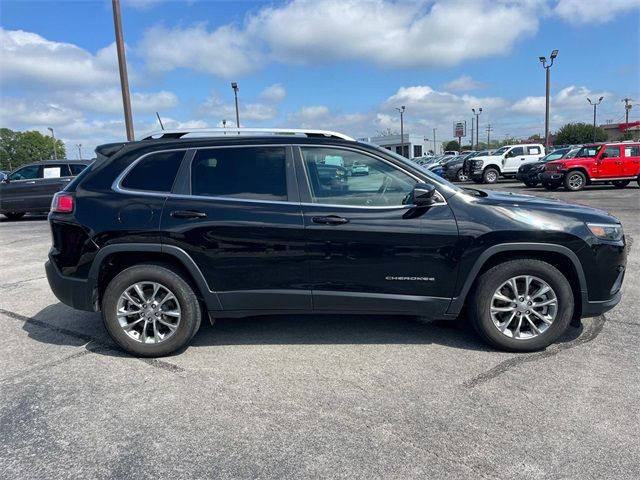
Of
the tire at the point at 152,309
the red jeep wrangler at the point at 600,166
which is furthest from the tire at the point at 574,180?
the tire at the point at 152,309

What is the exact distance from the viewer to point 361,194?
Answer: 3.89 metres

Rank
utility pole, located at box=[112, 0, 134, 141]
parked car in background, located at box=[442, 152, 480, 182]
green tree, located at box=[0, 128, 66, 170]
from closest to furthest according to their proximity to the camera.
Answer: utility pole, located at box=[112, 0, 134, 141], parked car in background, located at box=[442, 152, 480, 182], green tree, located at box=[0, 128, 66, 170]

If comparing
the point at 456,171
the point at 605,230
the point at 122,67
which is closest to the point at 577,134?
the point at 456,171

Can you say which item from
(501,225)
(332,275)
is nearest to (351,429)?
(332,275)

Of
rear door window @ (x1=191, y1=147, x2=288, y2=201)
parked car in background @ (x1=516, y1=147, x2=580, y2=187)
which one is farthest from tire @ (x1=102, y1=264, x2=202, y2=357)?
parked car in background @ (x1=516, y1=147, x2=580, y2=187)

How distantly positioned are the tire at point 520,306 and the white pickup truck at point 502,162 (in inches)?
893

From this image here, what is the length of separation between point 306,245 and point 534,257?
6.18ft

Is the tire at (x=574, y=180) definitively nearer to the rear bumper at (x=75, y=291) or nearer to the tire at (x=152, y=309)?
the tire at (x=152, y=309)

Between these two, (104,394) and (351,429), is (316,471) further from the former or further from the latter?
(104,394)

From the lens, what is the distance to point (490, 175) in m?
25.5

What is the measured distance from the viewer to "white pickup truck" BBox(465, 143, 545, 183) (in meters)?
25.3

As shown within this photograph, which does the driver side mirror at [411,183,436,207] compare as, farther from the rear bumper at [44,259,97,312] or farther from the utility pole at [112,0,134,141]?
the utility pole at [112,0,134,141]

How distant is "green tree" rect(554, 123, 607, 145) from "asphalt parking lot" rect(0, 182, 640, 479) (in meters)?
87.2

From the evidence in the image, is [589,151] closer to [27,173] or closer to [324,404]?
[324,404]
